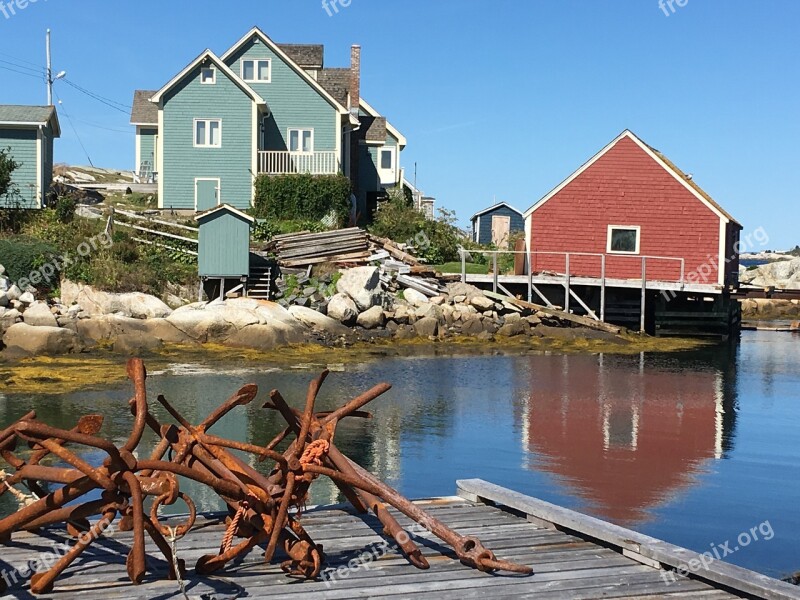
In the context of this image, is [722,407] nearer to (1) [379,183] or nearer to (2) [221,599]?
(2) [221,599]

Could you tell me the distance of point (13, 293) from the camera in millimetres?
27641

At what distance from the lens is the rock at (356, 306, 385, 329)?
31016mm

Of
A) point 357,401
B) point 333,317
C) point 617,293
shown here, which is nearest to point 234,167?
point 333,317

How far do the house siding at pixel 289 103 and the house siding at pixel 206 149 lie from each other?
2.09 meters

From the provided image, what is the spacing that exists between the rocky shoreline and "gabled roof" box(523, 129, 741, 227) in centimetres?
551

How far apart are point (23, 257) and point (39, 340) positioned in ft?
19.9

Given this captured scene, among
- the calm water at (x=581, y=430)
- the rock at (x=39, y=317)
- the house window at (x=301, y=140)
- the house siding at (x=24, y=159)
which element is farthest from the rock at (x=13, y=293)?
the house window at (x=301, y=140)

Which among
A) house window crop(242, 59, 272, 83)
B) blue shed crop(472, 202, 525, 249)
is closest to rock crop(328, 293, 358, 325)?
house window crop(242, 59, 272, 83)

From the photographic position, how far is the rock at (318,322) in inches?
1168

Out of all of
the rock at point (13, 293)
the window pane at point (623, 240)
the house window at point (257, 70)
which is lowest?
the rock at point (13, 293)

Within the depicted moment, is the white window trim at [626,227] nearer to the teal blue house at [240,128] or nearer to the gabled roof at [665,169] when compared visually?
the gabled roof at [665,169]

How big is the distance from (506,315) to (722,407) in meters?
13.2

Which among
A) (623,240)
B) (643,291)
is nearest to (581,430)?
(643,291)

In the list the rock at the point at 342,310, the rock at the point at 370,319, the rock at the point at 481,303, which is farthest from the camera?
the rock at the point at 481,303
